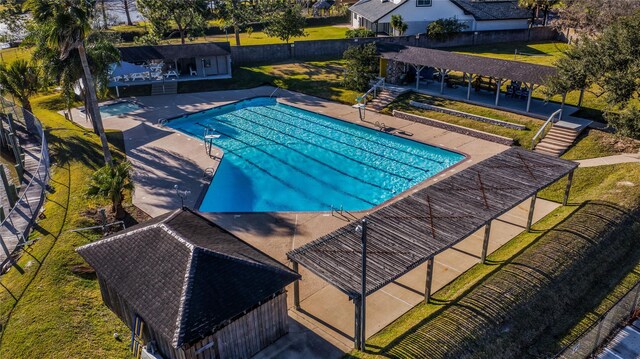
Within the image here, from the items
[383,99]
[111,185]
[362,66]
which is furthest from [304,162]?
[362,66]

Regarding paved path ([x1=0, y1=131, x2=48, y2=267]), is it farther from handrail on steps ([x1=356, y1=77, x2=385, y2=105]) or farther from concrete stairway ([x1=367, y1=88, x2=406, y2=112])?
concrete stairway ([x1=367, y1=88, x2=406, y2=112])

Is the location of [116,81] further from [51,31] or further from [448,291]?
[448,291]

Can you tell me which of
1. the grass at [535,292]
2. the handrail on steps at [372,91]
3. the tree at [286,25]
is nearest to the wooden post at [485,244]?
the grass at [535,292]

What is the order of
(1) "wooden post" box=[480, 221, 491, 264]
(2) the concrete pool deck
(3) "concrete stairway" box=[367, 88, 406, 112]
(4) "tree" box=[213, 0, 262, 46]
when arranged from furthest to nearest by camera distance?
(4) "tree" box=[213, 0, 262, 46] → (3) "concrete stairway" box=[367, 88, 406, 112] → (1) "wooden post" box=[480, 221, 491, 264] → (2) the concrete pool deck

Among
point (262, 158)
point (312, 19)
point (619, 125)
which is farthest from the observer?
point (312, 19)

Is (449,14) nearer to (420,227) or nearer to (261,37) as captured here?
(261,37)

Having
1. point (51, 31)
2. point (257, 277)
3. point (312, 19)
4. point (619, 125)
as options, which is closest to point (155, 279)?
point (257, 277)

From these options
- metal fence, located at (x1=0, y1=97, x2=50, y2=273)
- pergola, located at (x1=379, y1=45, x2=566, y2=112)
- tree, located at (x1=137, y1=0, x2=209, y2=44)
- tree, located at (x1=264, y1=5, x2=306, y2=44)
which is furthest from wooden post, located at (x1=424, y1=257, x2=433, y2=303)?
tree, located at (x1=137, y1=0, x2=209, y2=44)
